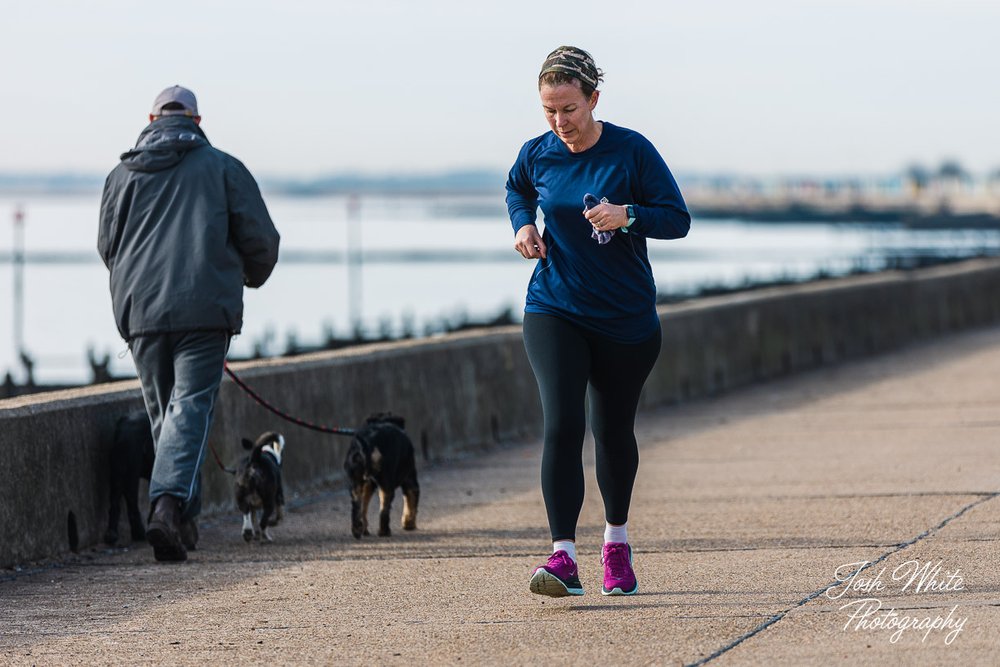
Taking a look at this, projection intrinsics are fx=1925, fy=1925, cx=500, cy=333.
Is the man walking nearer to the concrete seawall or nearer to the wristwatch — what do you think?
the concrete seawall

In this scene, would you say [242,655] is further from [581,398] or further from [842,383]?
[842,383]

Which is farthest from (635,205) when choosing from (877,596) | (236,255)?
(236,255)

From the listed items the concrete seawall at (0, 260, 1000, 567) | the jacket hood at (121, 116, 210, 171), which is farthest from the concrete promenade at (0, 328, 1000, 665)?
the jacket hood at (121, 116, 210, 171)

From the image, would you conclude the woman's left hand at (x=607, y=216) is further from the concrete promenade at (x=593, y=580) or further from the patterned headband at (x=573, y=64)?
the concrete promenade at (x=593, y=580)

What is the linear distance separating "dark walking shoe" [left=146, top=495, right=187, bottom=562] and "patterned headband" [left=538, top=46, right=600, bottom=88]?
2807 mm

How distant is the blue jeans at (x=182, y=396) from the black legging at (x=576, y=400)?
2207 mm

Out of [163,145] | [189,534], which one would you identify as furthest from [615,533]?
[163,145]

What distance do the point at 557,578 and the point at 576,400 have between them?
630mm

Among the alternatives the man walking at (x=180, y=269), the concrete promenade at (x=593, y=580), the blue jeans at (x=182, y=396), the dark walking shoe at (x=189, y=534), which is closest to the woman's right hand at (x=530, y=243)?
the concrete promenade at (x=593, y=580)

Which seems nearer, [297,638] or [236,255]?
[297,638]

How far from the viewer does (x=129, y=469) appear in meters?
9.13

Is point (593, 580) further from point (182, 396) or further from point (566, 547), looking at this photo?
point (182, 396)

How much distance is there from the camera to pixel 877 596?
6848 mm

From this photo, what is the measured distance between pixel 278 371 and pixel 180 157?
2.50m
